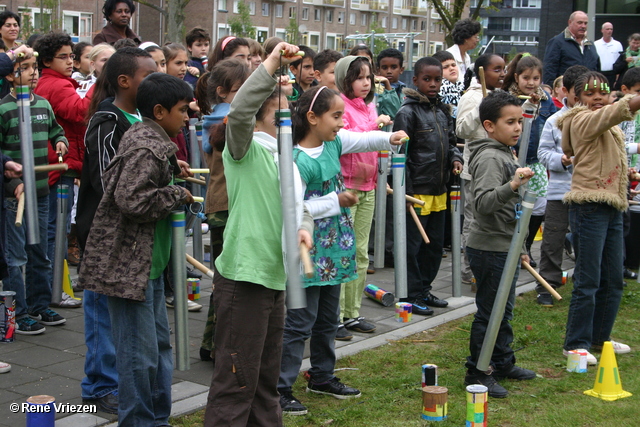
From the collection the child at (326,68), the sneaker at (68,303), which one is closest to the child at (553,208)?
the child at (326,68)

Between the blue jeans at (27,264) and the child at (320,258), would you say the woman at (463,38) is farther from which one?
the blue jeans at (27,264)

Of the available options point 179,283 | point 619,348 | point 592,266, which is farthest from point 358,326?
point 179,283

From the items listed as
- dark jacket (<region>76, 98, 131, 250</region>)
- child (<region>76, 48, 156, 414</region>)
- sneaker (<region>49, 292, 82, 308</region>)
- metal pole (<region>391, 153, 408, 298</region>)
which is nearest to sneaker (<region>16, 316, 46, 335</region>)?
sneaker (<region>49, 292, 82, 308</region>)

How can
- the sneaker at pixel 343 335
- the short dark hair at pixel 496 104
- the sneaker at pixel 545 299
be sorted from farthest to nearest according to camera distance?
the sneaker at pixel 545 299 → the sneaker at pixel 343 335 → the short dark hair at pixel 496 104

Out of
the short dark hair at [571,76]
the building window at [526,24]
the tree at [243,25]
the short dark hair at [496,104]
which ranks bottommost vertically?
the short dark hair at [496,104]

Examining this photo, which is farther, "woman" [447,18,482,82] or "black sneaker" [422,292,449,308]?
"woman" [447,18,482,82]

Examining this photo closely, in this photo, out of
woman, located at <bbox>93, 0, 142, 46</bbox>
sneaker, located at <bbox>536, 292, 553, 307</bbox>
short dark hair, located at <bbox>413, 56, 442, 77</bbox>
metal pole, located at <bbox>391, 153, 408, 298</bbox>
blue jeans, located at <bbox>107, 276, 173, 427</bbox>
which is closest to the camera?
blue jeans, located at <bbox>107, 276, 173, 427</bbox>

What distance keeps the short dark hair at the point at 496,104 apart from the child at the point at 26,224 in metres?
3.24

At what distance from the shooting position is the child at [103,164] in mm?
4371

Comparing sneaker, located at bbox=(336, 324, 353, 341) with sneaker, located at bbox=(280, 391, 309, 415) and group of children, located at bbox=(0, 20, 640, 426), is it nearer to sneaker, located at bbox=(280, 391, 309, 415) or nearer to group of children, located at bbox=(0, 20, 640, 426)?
group of children, located at bbox=(0, 20, 640, 426)

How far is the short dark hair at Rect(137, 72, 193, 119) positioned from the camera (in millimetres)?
4125

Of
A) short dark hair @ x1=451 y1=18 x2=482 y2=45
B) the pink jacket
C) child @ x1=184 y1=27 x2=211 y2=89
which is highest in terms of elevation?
short dark hair @ x1=451 y1=18 x2=482 y2=45

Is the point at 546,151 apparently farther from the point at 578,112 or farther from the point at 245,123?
the point at 245,123

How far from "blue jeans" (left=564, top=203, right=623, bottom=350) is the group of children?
0.01 metres
